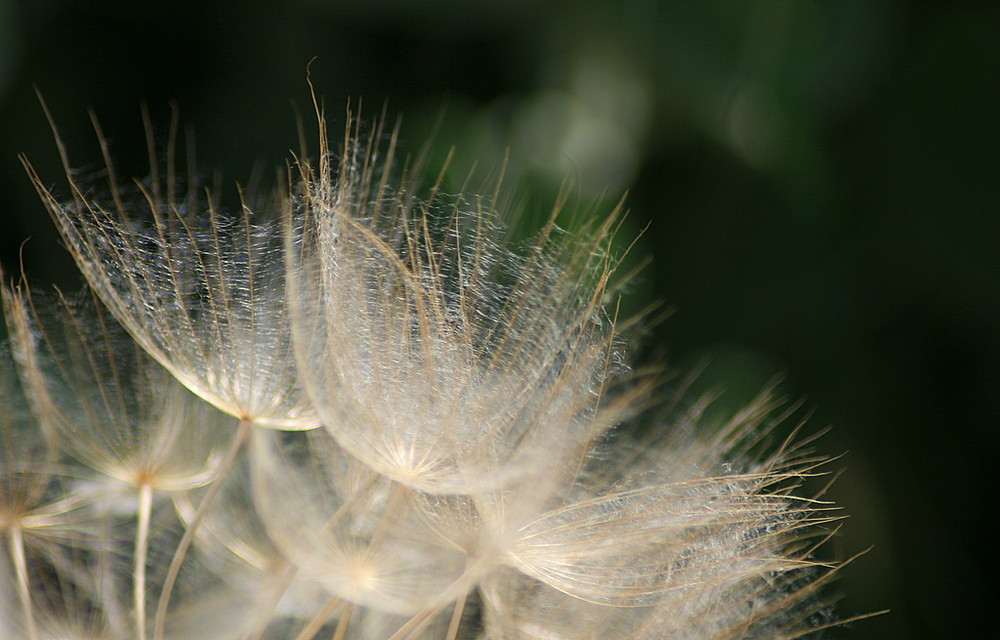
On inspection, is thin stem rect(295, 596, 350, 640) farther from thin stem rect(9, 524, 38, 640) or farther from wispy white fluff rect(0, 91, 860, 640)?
thin stem rect(9, 524, 38, 640)

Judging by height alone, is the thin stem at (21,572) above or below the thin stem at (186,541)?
below

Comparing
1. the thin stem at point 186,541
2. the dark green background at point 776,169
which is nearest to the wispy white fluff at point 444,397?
the thin stem at point 186,541

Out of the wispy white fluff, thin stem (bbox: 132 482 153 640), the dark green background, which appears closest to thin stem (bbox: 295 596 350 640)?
the wispy white fluff

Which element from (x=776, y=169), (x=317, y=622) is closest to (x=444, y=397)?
(x=317, y=622)

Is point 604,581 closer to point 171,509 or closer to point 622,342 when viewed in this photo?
point 622,342

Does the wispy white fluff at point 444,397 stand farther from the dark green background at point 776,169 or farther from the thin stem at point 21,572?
the dark green background at point 776,169
